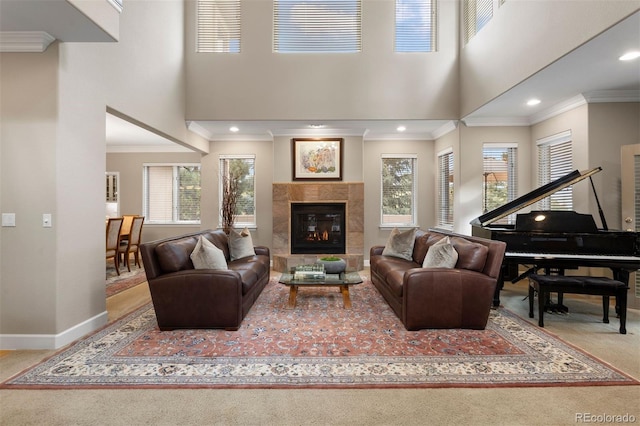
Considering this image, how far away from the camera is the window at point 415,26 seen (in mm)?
5609

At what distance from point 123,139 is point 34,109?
15.2 feet

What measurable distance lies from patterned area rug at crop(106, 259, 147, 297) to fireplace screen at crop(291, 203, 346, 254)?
2800 mm

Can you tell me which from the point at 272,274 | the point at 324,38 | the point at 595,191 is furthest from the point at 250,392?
the point at 324,38

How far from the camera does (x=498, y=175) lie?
5.70 m

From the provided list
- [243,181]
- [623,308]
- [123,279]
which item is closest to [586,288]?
[623,308]

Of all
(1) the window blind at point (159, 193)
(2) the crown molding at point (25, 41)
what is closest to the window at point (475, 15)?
(2) the crown molding at point (25, 41)

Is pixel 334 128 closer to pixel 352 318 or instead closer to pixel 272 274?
pixel 272 274

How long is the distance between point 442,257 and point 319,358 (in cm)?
173

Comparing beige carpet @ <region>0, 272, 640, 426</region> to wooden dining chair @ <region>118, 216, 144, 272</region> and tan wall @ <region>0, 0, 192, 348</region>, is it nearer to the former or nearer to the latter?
tan wall @ <region>0, 0, 192, 348</region>

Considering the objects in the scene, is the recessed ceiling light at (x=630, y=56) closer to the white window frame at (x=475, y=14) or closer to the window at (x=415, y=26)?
the white window frame at (x=475, y=14)

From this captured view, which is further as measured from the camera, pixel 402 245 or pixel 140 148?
pixel 140 148

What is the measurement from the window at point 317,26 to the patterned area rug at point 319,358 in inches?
181

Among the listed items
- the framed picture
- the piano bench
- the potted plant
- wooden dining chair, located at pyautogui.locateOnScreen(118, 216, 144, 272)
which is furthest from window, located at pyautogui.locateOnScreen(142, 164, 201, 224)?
the piano bench

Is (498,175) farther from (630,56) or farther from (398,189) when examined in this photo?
(630,56)
